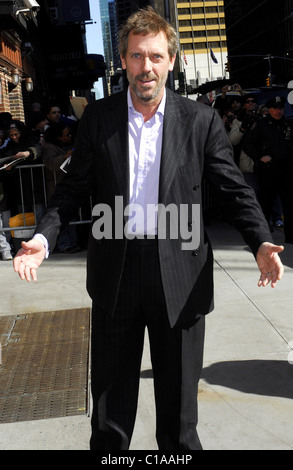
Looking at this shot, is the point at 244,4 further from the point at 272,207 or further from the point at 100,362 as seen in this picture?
the point at 100,362

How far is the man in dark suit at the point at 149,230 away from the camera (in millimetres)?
2619

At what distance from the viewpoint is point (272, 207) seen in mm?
10219

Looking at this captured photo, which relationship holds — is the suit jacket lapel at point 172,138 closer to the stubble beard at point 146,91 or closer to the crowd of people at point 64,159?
the stubble beard at point 146,91

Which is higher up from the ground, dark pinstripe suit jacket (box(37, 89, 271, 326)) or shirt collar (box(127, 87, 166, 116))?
shirt collar (box(127, 87, 166, 116))

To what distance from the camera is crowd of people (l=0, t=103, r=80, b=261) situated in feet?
30.1

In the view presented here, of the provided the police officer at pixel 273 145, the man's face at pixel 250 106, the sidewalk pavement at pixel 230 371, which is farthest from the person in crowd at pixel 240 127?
the sidewalk pavement at pixel 230 371

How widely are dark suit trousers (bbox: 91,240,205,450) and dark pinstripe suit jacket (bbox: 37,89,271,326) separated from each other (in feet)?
0.20

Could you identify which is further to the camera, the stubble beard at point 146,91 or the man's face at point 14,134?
the man's face at point 14,134

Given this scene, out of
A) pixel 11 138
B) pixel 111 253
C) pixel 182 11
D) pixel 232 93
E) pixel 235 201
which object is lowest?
pixel 111 253

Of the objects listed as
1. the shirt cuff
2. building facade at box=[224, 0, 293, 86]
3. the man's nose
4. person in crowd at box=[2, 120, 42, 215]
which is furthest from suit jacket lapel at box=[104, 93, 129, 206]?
building facade at box=[224, 0, 293, 86]

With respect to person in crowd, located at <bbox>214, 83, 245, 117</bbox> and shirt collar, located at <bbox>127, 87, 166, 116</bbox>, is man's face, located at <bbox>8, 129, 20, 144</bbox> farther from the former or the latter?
shirt collar, located at <bbox>127, 87, 166, 116</bbox>

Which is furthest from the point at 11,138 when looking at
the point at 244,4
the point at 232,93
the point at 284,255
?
the point at 244,4

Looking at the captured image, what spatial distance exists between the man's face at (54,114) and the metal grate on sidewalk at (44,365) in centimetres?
454
